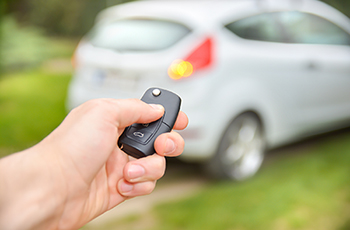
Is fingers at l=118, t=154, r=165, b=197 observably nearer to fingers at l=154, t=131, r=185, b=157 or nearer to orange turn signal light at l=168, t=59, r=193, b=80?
fingers at l=154, t=131, r=185, b=157

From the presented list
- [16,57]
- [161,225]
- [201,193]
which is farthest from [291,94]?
[16,57]

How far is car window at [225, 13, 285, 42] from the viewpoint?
3055 mm

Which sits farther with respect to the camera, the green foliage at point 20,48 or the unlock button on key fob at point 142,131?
the green foliage at point 20,48

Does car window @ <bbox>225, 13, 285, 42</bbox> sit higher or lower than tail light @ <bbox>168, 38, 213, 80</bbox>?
higher

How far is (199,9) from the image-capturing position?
117 inches

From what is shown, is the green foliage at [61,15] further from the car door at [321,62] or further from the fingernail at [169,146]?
the fingernail at [169,146]

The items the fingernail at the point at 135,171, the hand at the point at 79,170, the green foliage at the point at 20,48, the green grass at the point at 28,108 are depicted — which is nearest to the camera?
the hand at the point at 79,170

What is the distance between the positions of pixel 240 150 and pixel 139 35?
1.38 m

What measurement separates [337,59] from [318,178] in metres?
1.42

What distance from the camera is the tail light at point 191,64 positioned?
9.01 ft

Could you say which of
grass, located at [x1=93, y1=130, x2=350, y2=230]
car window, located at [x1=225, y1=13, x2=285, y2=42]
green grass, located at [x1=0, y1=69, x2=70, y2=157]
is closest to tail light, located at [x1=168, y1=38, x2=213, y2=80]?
car window, located at [x1=225, y1=13, x2=285, y2=42]

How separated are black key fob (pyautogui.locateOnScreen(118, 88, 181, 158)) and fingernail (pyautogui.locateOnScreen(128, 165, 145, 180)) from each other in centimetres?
5

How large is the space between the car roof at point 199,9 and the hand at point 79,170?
176 cm

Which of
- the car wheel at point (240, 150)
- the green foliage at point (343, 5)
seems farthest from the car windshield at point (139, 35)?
the green foliage at point (343, 5)
